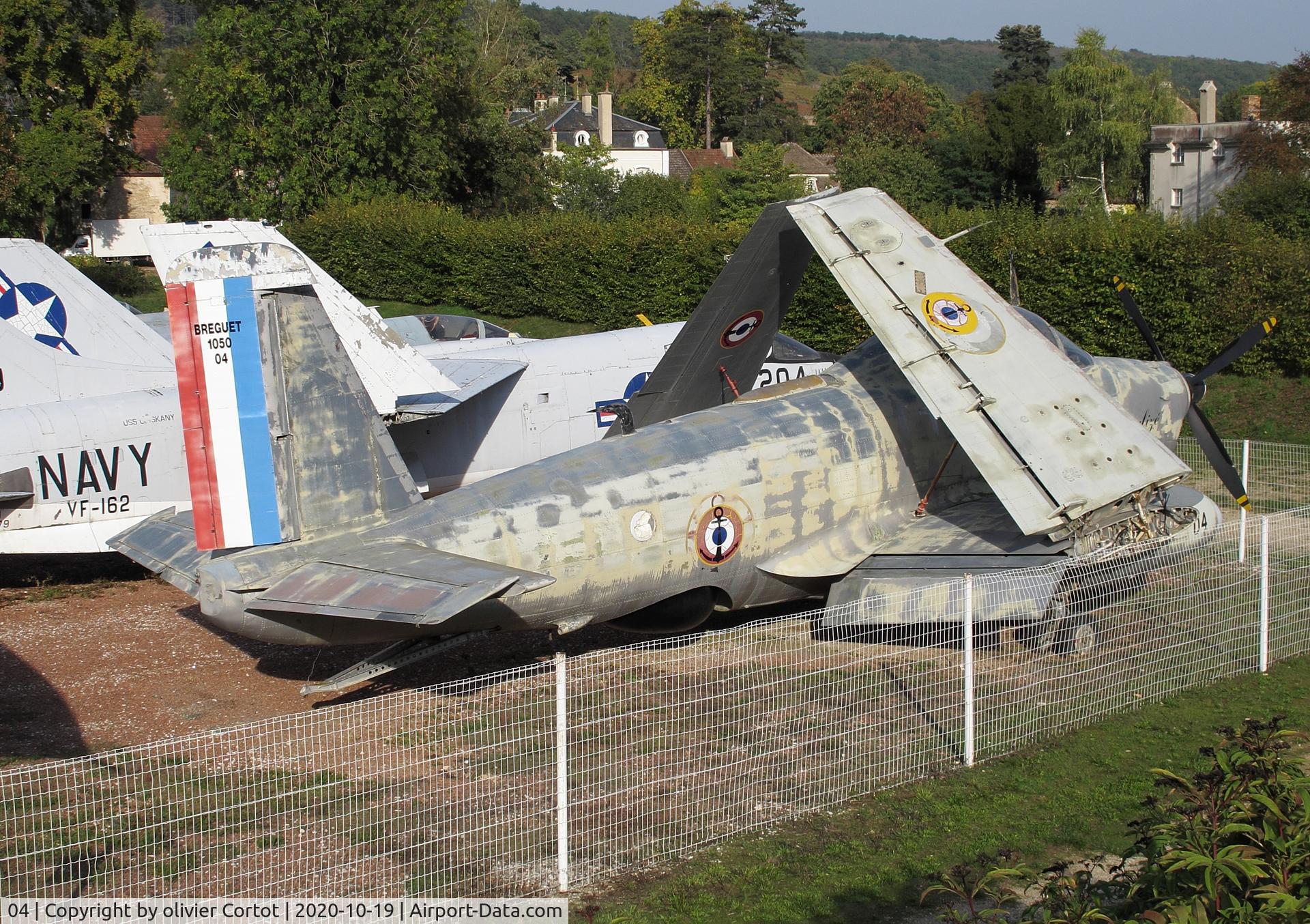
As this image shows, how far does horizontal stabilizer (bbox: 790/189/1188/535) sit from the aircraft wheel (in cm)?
104

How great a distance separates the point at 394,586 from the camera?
9719 millimetres

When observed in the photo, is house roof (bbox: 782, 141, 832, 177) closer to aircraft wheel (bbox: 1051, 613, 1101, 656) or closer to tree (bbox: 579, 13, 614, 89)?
tree (bbox: 579, 13, 614, 89)

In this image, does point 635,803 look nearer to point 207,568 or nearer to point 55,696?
point 207,568

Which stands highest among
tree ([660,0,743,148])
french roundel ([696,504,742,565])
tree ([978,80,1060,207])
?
tree ([660,0,743,148])

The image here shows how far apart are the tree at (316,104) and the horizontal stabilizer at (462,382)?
37.2 m

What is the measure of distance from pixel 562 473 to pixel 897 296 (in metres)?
4.29

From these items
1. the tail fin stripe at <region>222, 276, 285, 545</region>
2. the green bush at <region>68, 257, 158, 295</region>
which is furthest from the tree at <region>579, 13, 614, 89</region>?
the tail fin stripe at <region>222, 276, 285, 545</region>

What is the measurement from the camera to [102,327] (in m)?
18.1

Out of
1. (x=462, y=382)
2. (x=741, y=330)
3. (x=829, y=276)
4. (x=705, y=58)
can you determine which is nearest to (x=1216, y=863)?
(x=741, y=330)

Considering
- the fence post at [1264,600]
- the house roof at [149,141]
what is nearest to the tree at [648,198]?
the house roof at [149,141]

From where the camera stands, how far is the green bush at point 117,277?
54094 mm

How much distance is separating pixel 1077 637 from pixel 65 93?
64.7 metres

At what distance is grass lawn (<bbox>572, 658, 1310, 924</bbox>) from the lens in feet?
25.5

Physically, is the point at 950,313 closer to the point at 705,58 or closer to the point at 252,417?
the point at 252,417
